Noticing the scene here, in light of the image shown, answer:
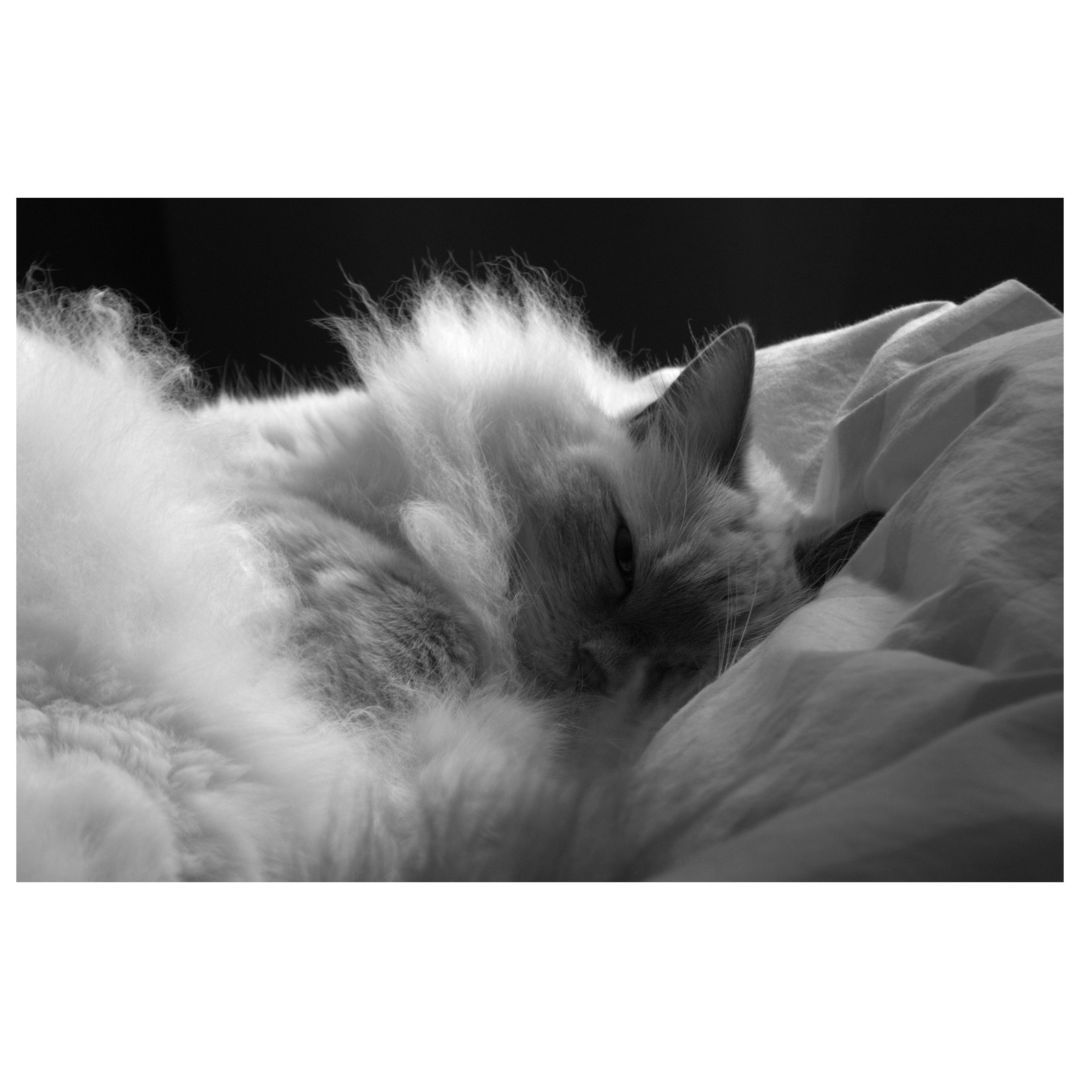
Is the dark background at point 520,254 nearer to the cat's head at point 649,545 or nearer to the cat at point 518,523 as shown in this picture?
the cat at point 518,523

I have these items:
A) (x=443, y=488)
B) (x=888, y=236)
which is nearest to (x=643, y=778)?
(x=443, y=488)

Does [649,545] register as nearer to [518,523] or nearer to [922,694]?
[518,523]

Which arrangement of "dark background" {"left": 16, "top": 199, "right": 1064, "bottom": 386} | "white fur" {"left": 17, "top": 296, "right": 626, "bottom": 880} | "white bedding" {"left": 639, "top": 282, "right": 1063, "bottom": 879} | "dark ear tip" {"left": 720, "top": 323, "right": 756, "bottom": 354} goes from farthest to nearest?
"dark background" {"left": 16, "top": 199, "right": 1064, "bottom": 386} < "dark ear tip" {"left": 720, "top": 323, "right": 756, "bottom": 354} < "white fur" {"left": 17, "top": 296, "right": 626, "bottom": 880} < "white bedding" {"left": 639, "top": 282, "right": 1063, "bottom": 879}

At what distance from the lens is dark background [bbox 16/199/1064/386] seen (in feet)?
8.32

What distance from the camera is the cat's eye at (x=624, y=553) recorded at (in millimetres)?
1176

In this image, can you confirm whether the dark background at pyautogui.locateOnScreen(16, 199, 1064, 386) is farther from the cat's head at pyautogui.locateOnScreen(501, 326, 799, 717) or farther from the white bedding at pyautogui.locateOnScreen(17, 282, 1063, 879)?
the white bedding at pyautogui.locateOnScreen(17, 282, 1063, 879)

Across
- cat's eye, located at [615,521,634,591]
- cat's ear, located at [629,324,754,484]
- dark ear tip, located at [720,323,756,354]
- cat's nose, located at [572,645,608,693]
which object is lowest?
cat's nose, located at [572,645,608,693]

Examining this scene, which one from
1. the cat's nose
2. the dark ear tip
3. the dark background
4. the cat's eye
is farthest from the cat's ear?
the dark background

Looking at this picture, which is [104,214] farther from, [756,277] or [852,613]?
[852,613]

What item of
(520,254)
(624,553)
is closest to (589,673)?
(624,553)

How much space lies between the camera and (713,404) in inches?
49.8

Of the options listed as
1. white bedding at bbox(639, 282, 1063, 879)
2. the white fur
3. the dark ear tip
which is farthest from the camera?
the dark ear tip

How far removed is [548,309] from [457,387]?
0.82 feet

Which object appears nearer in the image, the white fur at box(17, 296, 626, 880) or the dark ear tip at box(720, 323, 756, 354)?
the white fur at box(17, 296, 626, 880)
